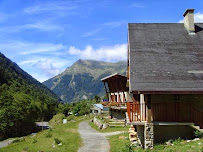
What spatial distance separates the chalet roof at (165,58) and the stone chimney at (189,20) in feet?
1.24

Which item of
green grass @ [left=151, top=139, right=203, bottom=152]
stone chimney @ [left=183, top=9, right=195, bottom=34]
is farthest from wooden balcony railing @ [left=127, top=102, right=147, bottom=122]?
stone chimney @ [left=183, top=9, right=195, bottom=34]

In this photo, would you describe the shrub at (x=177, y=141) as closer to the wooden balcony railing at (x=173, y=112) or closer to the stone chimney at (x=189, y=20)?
the wooden balcony railing at (x=173, y=112)

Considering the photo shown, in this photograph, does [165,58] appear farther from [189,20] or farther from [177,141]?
[177,141]

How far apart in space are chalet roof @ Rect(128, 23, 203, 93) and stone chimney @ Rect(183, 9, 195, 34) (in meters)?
0.38

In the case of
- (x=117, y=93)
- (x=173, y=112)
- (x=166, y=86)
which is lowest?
(x=173, y=112)

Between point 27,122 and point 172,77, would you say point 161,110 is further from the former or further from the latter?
point 27,122

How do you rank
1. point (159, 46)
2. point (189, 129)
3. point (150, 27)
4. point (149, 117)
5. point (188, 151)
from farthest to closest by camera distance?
point (150, 27), point (159, 46), point (189, 129), point (149, 117), point (188, 151)

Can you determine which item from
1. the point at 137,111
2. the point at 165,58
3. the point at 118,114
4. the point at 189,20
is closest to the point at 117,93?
the point at 118,114

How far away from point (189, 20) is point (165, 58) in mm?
5258

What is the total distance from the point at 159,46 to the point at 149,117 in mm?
5936

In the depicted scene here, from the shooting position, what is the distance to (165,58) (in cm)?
1742

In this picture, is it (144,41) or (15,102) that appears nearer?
(144,41)

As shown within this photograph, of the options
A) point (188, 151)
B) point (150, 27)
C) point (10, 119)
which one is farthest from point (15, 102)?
point (188, 151)

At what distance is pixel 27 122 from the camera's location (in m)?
70.6
